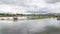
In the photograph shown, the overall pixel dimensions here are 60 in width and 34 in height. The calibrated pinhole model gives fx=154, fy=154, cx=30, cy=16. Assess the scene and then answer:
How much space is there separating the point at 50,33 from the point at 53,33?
17.4 inches

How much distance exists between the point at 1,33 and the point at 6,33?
724mm

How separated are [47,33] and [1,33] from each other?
6678 millimetres

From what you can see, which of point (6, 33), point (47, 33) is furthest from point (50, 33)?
point (6, 33)

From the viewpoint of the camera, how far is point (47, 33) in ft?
73.0

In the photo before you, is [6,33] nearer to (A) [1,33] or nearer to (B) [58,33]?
(A) [1,33]

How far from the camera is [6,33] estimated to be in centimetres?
2252

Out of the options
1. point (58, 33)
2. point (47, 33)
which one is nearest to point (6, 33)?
point (47, 33)

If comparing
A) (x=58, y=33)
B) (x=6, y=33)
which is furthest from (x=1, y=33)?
(x=58, y=33)

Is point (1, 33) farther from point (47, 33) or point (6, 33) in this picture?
point (47, 33)

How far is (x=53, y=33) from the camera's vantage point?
22344 mm

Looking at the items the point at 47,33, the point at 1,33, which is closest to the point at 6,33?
the point at 1,33

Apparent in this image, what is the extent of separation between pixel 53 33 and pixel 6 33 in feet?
22.4

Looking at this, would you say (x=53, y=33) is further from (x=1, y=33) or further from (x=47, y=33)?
(x=1, y=33)

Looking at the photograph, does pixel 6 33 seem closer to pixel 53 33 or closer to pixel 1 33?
pixel 1 33
